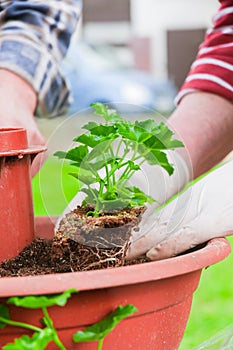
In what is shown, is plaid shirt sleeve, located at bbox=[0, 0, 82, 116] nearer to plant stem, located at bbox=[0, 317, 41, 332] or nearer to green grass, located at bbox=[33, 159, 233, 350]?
green grass, located at bbox=[33, 159, 233, 350]

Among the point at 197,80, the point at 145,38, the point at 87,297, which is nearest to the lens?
the point at 87,297

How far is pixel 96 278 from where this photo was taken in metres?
0.60

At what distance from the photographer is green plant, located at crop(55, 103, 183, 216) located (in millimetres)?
703

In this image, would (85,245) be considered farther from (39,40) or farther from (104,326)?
(39,40)

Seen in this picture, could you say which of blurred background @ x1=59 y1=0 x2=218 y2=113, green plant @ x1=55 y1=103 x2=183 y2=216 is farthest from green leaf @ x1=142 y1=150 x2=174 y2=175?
blurred background @ x1=59 y1=0 x2=218 y2=113

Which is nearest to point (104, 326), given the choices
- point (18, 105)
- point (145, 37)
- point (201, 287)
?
point (18, 105)

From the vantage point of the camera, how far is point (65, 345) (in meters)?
0.62

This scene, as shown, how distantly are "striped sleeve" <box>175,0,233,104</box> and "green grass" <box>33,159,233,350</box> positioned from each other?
30 centimetres

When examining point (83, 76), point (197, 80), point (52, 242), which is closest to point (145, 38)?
point (83, 76)

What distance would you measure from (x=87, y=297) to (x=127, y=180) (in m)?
0.15

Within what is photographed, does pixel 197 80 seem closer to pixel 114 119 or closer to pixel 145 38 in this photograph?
pixel 114 119

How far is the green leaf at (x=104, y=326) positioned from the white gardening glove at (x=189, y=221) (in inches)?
5.7

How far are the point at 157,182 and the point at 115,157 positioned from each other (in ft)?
0.20

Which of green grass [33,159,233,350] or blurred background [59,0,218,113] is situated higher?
green grass [33,159,233,350]
